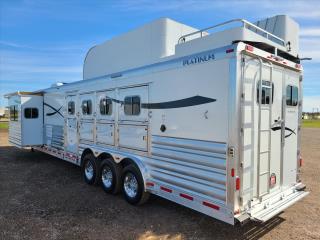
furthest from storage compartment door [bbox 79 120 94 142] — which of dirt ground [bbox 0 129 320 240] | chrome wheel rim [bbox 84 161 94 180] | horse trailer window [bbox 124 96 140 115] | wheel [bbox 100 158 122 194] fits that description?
horse trailer window [bbox 124 96 140 115]

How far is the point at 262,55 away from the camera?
14.3ft

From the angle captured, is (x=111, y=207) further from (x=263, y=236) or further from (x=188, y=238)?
(x=263, y=236)

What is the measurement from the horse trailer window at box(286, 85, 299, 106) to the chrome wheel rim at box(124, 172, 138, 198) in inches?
127

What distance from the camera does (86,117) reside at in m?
7.53

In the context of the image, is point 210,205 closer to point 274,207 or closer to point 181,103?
point 274,207

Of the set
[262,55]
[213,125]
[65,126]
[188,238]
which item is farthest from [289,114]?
[65,126]

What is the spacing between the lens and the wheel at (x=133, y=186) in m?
5.45

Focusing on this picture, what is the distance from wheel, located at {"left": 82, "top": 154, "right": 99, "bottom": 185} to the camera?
6906mm

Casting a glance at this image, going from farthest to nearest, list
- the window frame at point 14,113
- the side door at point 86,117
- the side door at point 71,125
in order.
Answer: the window frame at point 14,113, the side door at point 71,125, the side door at point 86,117

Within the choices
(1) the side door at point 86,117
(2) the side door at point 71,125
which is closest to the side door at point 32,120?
(2) the side door at point 71,125

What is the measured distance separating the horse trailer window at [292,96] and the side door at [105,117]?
11.6ft

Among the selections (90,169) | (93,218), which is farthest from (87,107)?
(93,218)

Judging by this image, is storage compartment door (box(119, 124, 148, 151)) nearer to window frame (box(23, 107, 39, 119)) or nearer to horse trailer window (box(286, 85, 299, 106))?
horse trailer window (box(286, 85, 299, 106))

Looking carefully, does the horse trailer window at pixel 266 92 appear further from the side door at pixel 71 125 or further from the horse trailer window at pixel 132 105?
the side door at pixel 71 125
